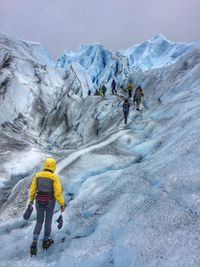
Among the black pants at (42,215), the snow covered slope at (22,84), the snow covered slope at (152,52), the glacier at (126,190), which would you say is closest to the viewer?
the glacier at (126,190)

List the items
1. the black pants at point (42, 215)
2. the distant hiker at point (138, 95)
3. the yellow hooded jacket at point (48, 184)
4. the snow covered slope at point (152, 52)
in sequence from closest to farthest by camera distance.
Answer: the yellow hooded jacket at point (48, 184), the black pants at point (42, 215), the distant hiker at point (138, 95), the snow covered slope at point (152, 52)

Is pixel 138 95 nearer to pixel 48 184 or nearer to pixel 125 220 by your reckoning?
pixel 125 220

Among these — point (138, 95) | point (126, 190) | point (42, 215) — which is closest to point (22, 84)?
point (138, 95)

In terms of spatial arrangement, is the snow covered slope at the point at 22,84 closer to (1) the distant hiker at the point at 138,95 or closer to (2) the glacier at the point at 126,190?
(2) the glacier at the point at 126,190

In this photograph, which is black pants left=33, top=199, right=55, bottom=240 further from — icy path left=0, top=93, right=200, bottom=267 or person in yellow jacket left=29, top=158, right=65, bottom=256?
icy path left=0, top=93, right=200, bottom=267

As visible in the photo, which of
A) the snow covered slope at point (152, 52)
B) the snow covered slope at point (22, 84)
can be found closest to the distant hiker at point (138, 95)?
the snow covered slope at point (22, 84)

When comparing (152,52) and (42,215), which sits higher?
(152,52)

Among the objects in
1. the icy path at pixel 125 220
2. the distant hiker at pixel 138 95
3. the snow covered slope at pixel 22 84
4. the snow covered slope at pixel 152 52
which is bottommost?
the icy path at pixel 125 220

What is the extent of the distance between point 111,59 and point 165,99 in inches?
2621

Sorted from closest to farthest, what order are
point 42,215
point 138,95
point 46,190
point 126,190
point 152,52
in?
1. point 46,190
2. point 42,215
3. point 126,190
4. point 138,95
5. point 152,52

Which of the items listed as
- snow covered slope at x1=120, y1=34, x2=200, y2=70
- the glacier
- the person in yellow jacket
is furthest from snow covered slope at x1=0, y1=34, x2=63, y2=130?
snow covered slope at x1=120, y1=34, x2=200, y2=70

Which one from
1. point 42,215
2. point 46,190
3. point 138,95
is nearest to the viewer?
point 46,190

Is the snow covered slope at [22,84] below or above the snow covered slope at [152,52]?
below

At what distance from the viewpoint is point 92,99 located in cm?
3944
